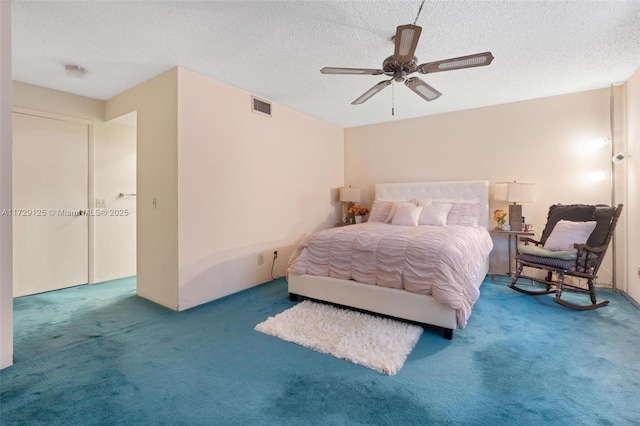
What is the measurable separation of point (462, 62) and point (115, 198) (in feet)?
15.0

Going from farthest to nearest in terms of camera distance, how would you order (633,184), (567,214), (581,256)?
1. (567,214)
2. (633,184)
3. (581,256)

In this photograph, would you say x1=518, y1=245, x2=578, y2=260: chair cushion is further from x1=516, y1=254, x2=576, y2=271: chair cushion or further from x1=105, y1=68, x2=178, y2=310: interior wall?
x1=105, y1=68, x2=178, y2=310: interior wall

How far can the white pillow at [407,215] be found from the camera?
3896 mm

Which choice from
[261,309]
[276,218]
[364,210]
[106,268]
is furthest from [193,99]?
[364,210]

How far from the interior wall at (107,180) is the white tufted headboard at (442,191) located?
4023mm

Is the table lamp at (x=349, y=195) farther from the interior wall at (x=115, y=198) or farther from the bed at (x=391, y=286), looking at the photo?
the interior wall at (x=115, y=198)

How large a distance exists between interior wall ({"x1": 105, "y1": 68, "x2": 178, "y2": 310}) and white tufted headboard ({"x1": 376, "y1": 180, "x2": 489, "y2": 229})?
3.35m

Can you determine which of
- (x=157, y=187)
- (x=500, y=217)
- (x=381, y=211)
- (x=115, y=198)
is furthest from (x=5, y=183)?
(x=500, y=217)

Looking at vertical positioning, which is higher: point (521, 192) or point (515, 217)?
point (521, 192)

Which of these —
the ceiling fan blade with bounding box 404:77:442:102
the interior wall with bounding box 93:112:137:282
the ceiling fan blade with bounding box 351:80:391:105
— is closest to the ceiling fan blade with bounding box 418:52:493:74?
the ceiling fan blade with bounding box 404:77:442:102

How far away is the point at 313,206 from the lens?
486 cm

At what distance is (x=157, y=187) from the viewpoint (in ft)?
10.2

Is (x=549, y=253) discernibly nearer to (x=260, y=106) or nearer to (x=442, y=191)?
(x=442, y=191)

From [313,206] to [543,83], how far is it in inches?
136
